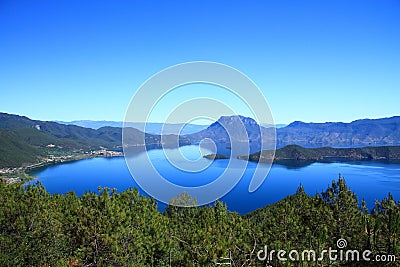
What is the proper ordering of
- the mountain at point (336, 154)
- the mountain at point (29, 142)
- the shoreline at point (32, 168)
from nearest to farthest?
the shoreline at point (32, 168), the mountain at point (29, 142), the mountain at point (336, 154)

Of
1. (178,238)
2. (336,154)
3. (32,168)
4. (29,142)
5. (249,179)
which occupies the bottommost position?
(32,168)

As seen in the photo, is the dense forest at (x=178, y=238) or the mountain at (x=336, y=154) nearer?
the dense forest at (x=178, y=238)

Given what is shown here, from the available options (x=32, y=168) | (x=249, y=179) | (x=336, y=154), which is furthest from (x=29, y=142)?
(x=336, y=154)

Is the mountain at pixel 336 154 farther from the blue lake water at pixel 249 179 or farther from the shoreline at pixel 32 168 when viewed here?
the shoreline at pixel 32 168

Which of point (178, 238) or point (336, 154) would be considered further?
point (336, 154)

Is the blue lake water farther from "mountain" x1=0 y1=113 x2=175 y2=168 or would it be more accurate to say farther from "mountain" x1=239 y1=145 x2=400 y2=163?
"mountain" x1=239 y1=145 x2=400 y2=163

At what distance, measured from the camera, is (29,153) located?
112 metres

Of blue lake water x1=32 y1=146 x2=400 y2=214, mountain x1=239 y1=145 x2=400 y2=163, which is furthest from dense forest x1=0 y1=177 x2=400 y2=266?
mountain x1=239 y1=145 x2=400 y2=163

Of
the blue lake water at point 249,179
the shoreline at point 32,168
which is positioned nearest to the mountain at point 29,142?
the shoreline at point 32,168

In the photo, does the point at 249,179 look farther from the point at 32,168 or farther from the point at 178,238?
the point at 178,238

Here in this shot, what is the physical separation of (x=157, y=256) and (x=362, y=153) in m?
139

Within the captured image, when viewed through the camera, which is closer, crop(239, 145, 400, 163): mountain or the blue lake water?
the blue lake water

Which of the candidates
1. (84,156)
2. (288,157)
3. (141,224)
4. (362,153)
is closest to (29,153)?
(84,156)

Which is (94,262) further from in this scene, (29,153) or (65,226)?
(29,153)
